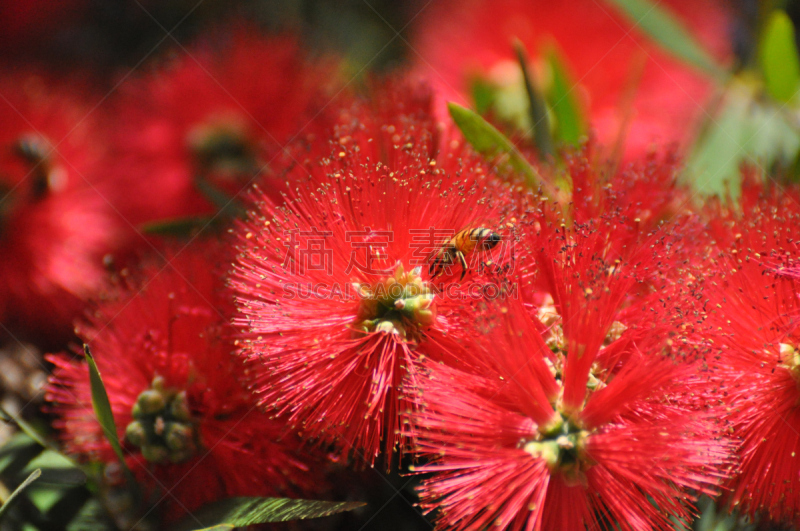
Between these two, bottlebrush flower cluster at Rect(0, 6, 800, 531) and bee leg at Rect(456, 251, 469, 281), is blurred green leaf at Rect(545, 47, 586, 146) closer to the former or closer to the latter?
bottlebrush flower cluster at Rect(0, 6, 800, 531)

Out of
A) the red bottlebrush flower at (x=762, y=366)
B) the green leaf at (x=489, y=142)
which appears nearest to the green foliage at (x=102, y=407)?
the green leaf at (x=489, y=142)

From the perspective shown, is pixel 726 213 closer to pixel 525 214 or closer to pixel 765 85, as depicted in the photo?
pixel 525 214

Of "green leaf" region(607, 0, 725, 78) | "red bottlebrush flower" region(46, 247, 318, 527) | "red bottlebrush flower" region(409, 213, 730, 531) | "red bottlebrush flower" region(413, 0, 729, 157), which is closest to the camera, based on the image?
"red bottlebrush flower" region(409, 213, 730, 531)

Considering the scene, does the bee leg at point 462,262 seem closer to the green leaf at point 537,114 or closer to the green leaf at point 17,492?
the green leaf at point 537,114

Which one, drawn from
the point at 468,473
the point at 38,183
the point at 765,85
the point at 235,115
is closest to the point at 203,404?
the point at 468,473

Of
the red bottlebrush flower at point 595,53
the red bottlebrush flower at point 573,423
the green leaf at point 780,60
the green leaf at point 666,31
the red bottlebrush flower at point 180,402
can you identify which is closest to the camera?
the red bottlebrush flower at point 573,423

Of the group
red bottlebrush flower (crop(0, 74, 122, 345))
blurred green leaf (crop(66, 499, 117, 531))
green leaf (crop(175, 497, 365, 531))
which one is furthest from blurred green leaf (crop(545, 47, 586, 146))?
blurred green leaf (crop(66, 499, 117, 531))
